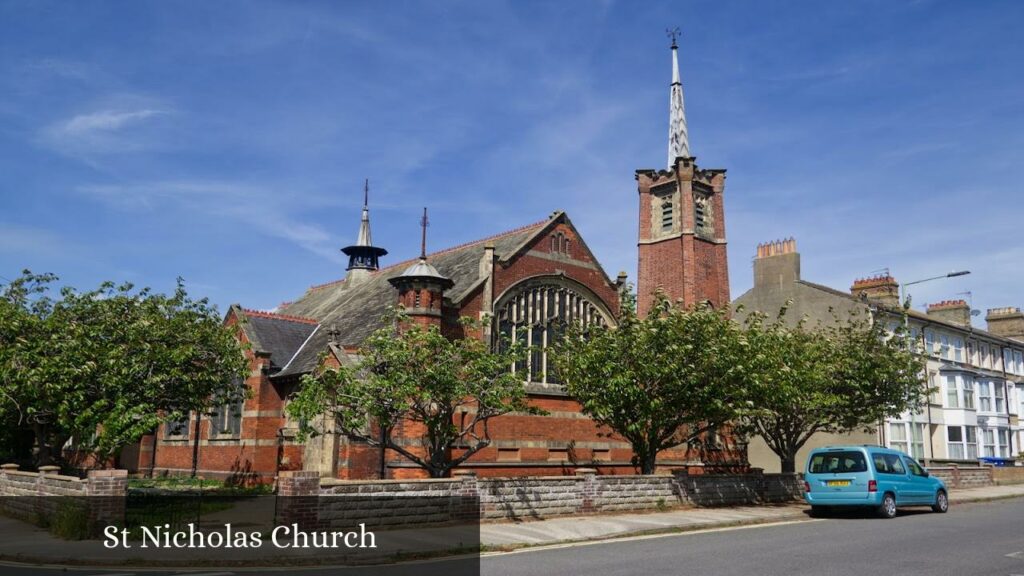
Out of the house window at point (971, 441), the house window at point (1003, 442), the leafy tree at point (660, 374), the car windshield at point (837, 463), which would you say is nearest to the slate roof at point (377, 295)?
the leafy tree at point (660, 374)

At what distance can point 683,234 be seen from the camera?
1324 inches

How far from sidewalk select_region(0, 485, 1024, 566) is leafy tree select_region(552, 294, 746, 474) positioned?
2.66 metres

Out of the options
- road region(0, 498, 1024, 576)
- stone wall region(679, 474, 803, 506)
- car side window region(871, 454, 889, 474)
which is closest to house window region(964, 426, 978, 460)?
stone wall region(679, 474, 803, 506)

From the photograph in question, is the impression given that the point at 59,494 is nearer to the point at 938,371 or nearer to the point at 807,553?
the point at 807,553

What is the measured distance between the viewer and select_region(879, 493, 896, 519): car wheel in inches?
774

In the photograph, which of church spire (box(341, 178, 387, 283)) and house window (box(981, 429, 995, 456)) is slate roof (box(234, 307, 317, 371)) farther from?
house window (box(981, 429, 995, 456))

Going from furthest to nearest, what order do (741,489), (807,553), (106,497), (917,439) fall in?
(917,439) → (741,489) → (106,497) → (807,553)

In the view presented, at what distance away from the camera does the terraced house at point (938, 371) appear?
4016 cm

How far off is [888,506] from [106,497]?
18076 millimetres

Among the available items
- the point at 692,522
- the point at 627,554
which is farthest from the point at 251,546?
the point at 692,522

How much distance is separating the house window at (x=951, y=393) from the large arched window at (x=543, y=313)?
77.1 feet

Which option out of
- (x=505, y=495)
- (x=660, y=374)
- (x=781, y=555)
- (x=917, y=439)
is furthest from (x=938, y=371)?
(x=781, y=555)

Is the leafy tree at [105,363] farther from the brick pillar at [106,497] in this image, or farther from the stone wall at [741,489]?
the stone wall at [741,489]

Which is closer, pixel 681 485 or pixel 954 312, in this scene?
pixel 681 485
